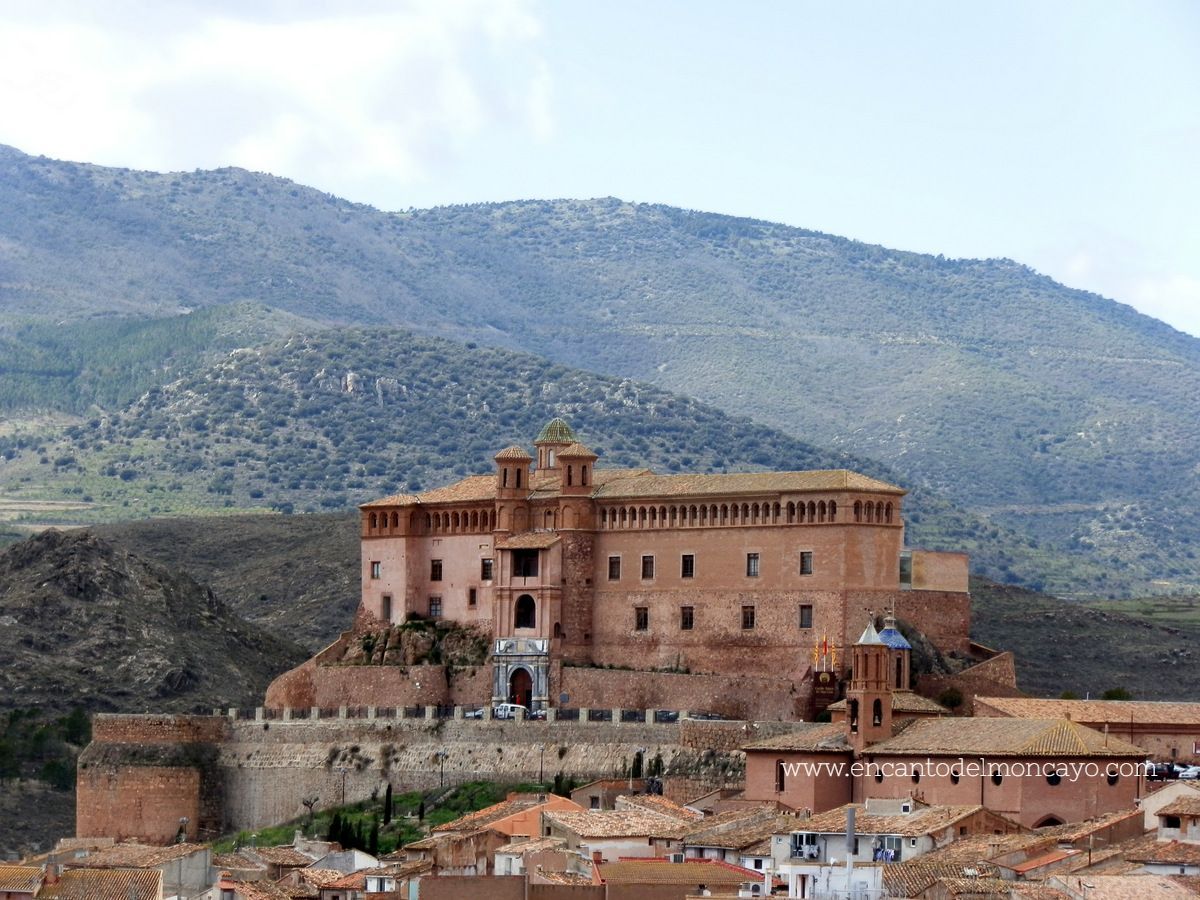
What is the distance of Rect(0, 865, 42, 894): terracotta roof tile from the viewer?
76.9 metres

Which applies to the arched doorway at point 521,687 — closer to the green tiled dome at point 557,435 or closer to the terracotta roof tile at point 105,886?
the green tiled dome at point 557,435

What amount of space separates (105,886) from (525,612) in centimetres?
3069

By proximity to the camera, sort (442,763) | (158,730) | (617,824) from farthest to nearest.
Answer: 1. (158,730)
2. (442,763)
3. (617,824)

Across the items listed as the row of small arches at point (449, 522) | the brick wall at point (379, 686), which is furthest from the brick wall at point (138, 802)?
the row of small arches at point (449, 522)

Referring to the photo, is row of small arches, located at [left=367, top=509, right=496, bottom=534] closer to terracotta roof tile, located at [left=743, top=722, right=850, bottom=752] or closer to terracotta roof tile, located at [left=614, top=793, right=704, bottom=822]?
terracotta roof tile, located at [left=743, top=722, right=850, bottom=752]

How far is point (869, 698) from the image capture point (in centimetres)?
8812

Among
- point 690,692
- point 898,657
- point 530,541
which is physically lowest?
point 690,692

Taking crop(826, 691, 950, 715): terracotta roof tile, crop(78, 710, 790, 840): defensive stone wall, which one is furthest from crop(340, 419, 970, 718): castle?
crop(826, 691, 950, 715): terracotta roof tile

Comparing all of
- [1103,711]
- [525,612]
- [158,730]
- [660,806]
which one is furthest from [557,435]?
[660,806]

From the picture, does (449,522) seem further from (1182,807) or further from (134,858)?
(1182,807)

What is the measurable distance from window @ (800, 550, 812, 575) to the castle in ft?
0.14

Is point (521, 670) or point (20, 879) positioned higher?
point (521, 670)

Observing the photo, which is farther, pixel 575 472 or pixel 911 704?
pixel 575 472

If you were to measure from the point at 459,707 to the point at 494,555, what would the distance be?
5.73 meters
